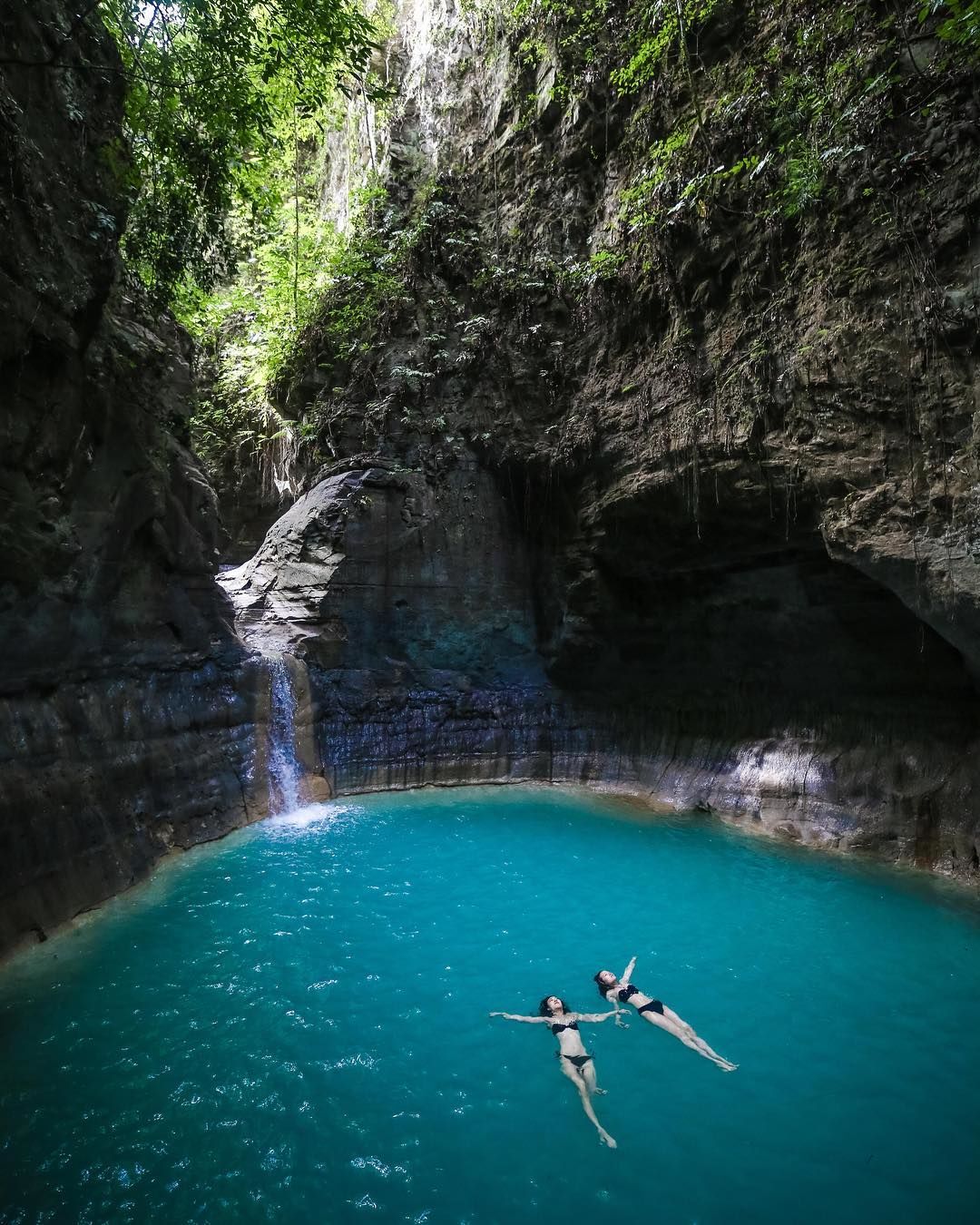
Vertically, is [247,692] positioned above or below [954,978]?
above

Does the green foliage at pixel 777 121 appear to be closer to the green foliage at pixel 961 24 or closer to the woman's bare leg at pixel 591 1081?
the green foliage at pixel 961 24

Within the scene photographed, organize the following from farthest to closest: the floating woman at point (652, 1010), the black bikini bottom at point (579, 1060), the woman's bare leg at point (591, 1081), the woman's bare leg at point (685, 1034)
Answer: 1. the floating woman at point (652, 1010)
2. the woman's bare leg at point (685, 1034)
3. the black bikini bottom at point (579, 1060)
4. the woman's bare leg at point (591, 1081)

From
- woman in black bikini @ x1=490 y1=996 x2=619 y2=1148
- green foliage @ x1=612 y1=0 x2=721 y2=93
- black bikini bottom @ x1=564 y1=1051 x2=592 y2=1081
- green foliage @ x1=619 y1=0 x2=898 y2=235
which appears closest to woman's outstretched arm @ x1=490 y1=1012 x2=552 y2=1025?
woman in black bikini @ x1=490 y1=996 x2=619 y2=1148

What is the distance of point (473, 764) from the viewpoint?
13.2 meters

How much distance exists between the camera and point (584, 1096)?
4.46 m

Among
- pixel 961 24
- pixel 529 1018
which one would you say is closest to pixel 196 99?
pixel 961 24

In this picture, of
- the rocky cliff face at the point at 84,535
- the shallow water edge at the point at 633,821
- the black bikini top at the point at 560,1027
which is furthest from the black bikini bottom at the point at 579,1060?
the rocky cliff face at the point at 84,535

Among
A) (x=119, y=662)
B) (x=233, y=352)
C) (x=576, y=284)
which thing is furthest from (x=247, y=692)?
(x=233, y=352)

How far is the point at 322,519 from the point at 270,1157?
10623 mm

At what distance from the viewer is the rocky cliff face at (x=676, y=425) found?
7793 millimetres

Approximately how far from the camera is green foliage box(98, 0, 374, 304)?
8.12m

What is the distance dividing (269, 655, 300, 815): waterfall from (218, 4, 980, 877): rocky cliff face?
620 mm

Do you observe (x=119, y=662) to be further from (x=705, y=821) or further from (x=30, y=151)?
(x=705, y=821)

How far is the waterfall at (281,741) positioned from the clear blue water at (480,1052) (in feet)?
8.42
